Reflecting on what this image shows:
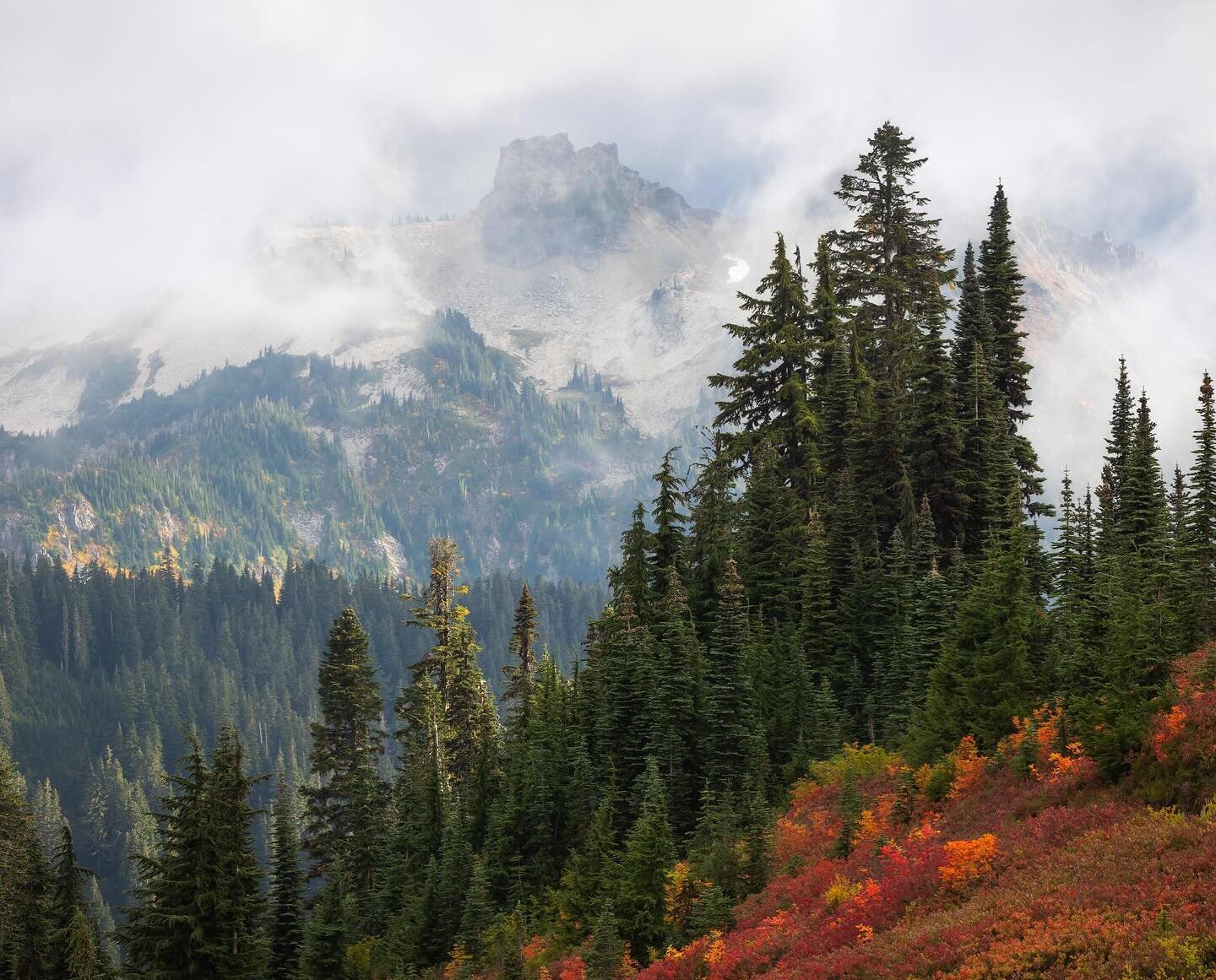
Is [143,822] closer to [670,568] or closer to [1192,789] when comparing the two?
[670,568]

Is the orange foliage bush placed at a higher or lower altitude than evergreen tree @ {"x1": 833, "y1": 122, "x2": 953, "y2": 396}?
lower

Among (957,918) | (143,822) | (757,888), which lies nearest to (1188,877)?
(957,918)

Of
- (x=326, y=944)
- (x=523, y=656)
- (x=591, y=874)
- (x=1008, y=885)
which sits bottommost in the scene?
(x=326, y=944)

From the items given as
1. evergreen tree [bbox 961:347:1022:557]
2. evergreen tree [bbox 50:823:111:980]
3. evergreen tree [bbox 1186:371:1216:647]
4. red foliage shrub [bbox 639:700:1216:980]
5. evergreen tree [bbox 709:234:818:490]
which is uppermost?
evergreen tree [bbox 709:234:818:490]

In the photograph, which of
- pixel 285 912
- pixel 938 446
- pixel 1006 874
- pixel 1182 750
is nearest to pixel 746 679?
pixel 938 446

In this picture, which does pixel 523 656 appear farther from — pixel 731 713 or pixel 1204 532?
pixel 1204 532

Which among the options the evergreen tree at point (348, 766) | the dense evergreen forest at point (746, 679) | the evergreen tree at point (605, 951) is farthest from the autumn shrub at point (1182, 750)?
the evergreen tree at point (348, 766)

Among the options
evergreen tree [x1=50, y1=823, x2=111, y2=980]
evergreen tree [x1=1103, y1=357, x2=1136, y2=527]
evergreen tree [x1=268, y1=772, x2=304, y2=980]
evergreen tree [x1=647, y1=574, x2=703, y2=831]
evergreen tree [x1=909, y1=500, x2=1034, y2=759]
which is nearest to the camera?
evergreen tree [x1=909, y1=500, x2=1034, y2=759]

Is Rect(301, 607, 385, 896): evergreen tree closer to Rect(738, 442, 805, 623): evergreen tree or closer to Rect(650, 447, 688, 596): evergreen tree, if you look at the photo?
Rect(650, 447, 688, 596): evergreen tree

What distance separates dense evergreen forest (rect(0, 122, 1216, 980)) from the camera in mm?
30297

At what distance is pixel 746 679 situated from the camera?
4019 cm

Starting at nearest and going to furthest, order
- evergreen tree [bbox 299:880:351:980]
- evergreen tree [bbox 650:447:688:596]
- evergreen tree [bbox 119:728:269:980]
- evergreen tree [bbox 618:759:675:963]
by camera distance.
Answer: evergreen tree [bbox 618:759:675:963] → evergreen tree [bbox 119:728:269:980] → evergreen tree [bbox 299:880:351:980] → evergreen tree [bbox 650:447:688:596]

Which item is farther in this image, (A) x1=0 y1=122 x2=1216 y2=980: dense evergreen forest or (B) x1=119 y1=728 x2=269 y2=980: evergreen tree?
(B) x1=119 y1=728 x2=269 y2=980: evergreen tree

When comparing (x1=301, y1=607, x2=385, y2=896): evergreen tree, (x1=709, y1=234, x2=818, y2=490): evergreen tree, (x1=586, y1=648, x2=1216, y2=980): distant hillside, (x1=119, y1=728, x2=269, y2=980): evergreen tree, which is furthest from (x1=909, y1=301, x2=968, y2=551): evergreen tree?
(x1=301, y1=607, x2=385, y2=896): evergreen tree
